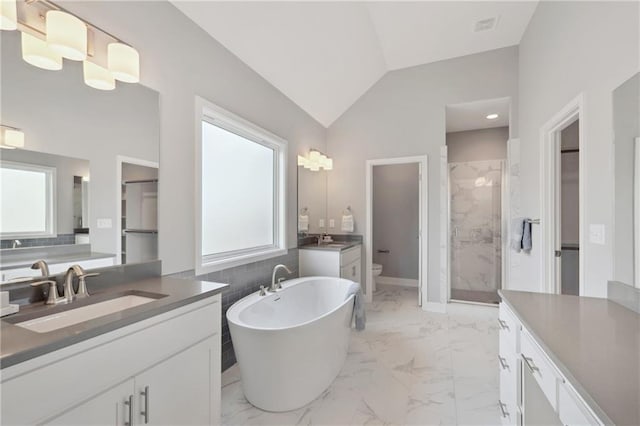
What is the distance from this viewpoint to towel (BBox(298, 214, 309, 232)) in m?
3.73

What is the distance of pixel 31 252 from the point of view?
1326 mm

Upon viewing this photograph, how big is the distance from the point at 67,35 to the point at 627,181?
2.71 metres

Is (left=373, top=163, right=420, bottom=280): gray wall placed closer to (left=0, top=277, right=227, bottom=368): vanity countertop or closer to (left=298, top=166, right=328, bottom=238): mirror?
(left=298, top=166, right=328, bottom=238): mirror

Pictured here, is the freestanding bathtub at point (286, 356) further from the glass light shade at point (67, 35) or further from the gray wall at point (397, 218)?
the gray wall at point (397, 218)

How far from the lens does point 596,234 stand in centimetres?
171

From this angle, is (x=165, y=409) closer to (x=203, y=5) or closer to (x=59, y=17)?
(x=59, y=17)

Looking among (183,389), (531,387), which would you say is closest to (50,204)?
(183,389)

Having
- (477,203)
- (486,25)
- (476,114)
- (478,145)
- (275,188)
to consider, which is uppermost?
(486,25)

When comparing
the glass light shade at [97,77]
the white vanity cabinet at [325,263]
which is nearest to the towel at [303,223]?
the white vanity cabinet at [325,263]

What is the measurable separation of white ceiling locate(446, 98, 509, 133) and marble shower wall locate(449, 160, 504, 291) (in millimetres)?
570

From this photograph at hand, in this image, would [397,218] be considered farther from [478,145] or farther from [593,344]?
[593,344]

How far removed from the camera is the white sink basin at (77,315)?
1.16 m

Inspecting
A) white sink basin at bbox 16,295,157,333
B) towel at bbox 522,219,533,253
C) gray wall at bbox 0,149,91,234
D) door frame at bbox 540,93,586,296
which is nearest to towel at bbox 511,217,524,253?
towel at bbox 522,219,533,253

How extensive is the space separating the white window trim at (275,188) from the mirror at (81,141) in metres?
0.34
